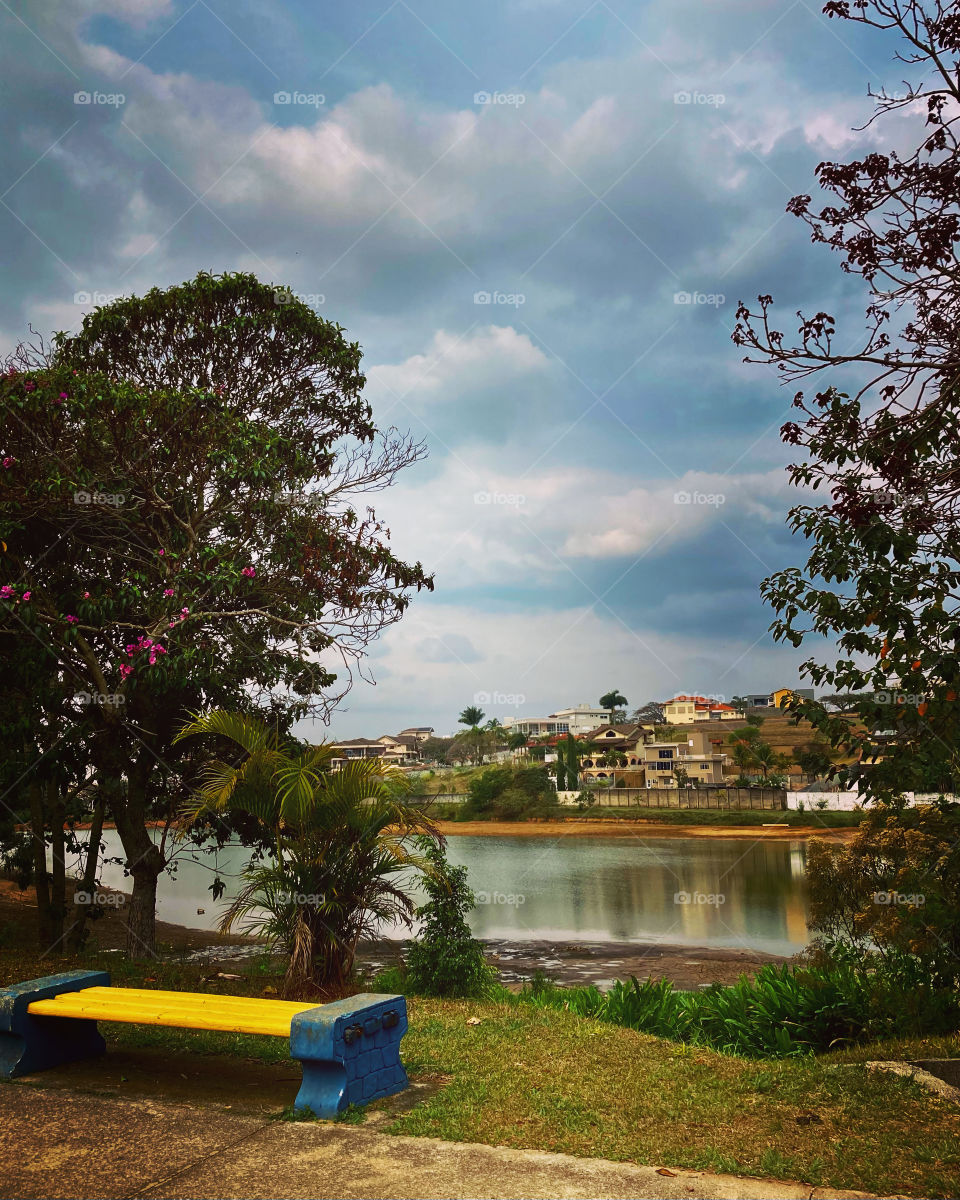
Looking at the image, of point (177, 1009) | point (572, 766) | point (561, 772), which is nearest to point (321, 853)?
point (177, 1009)

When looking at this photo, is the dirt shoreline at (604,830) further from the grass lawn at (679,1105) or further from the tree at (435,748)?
the grass lawn at (679,1105)

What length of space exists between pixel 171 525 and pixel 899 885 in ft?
28.9

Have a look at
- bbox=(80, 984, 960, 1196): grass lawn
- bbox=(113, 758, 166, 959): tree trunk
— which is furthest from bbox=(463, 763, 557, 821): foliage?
bbox=(80, 984, 960, 1196): grass lawn

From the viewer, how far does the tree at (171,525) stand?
9891mm

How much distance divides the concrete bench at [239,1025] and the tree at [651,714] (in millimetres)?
115319

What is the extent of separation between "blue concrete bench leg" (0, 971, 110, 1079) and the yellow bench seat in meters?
0.06

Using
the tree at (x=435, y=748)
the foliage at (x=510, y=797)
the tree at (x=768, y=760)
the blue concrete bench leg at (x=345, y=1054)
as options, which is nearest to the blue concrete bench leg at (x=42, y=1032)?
the blue concrete bench leg at (x=345, y=1054)

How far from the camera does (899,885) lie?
773 cm

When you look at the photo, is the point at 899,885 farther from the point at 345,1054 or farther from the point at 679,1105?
the point at 345,1054

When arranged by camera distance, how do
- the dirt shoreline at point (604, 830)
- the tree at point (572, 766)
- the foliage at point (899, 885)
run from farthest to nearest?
the tree at point (572, 766)
the dirt shoreline at point (604, 830)
the foliage at point (899, 885)

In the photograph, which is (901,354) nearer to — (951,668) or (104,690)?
(951,668)

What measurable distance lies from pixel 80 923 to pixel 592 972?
Answer: 8005mm

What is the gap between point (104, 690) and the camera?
10391 millimetres

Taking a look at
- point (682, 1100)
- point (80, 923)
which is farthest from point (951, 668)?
point (80, 923)
